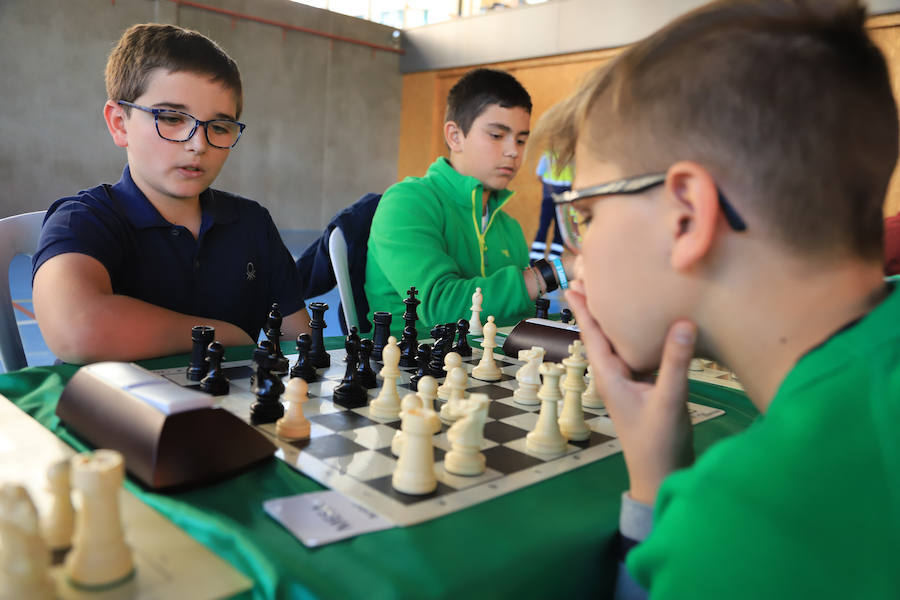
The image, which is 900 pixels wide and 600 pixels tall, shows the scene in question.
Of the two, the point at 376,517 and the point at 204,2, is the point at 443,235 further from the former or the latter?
the point at 204,2

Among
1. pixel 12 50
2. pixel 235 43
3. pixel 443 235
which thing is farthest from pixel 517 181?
pixel 443 235

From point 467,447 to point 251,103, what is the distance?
9.34 meters

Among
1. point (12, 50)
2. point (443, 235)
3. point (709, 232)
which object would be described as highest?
point (12, 50)

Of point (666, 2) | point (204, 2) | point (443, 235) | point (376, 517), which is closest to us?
point (376, 517)

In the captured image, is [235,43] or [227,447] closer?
[227,447]

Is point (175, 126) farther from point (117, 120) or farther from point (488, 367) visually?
point (488, 367)

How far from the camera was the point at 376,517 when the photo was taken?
30.1 inches

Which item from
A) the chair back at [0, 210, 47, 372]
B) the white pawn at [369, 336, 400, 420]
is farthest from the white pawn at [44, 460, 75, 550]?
the chair back at [0, 210, 47, 372]

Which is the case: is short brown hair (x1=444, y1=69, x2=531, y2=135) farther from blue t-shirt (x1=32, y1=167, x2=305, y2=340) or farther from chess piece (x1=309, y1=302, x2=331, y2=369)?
chess piece (x1=309, y1=302, x2=331, y2=369)

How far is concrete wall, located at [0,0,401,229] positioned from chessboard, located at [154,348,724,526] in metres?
8.02

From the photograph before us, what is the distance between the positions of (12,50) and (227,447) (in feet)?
28.4

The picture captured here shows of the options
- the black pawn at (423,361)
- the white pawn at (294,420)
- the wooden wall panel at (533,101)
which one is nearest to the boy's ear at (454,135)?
the black pawn at (423,361)

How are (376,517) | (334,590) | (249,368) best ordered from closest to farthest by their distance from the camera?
(334,590), (376,517), (249,368)

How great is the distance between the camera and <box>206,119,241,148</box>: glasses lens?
1740 millimetres
